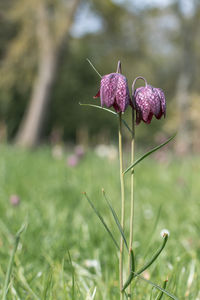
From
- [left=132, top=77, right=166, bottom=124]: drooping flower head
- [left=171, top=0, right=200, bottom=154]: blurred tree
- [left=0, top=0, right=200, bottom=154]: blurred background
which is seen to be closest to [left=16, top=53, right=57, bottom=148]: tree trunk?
[left=0, top=0, right=200, bottom=154]: blurred background

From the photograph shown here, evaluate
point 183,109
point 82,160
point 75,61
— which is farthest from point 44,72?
point 75,61

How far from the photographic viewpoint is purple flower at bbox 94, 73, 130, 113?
90cm

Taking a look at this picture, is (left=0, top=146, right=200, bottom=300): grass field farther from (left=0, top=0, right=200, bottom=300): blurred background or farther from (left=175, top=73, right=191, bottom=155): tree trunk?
(left=175, top=73, right=191, bottom=155): tree trunk

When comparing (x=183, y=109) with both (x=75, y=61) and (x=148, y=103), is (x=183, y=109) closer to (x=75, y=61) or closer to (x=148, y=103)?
(x=75, y=61)

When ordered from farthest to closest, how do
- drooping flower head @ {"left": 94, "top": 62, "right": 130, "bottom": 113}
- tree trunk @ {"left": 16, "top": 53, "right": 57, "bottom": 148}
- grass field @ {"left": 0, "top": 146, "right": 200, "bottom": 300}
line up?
1. tree trunk @ {"left": 16, "top": 53, "right": 57, "bottom": 148}
2. grass field @ {"left": 0, "top": 146, "right": 200, "bottom": 300}
3. drooping flower head @ {"left": 94, "top": 62, "right": 130, "bottom": 113}

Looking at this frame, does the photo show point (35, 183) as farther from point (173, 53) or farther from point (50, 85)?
point (173, 53)

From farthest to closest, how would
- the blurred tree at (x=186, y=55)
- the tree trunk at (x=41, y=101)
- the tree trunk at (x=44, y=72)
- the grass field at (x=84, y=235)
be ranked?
the blurred tree at (x=186, y=55) → the tree trunk at (x=41, y=101) → the tree trunk at (x=44, y=72) → the grass field at (x=84, y=235)

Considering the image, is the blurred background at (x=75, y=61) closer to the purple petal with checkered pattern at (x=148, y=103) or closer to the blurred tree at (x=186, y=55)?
the blurred tree at (x=186, y=55)

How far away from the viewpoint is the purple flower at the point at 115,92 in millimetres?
899

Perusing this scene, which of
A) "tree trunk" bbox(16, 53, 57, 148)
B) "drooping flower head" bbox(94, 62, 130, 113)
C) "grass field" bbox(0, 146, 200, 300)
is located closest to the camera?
"drooping flower head" bbox(94, 62, 130, 113)

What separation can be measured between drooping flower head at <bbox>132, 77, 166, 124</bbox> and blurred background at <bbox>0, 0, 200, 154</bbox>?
10.9 ft

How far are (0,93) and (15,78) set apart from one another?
12.8 ft

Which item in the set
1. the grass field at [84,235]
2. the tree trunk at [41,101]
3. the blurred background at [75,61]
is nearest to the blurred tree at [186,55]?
the blurred background at [75,61]

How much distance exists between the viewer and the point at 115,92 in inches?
35.7
